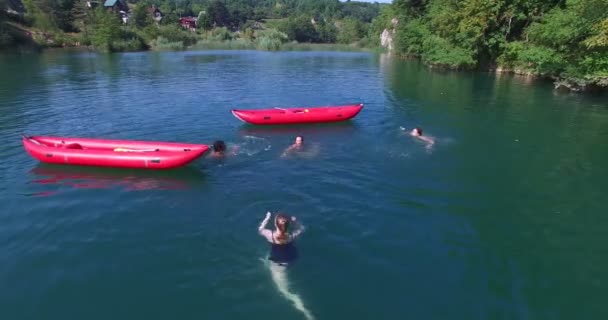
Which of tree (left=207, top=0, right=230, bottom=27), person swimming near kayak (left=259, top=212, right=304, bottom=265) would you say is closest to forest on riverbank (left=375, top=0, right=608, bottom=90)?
person swimming near kayak (left=259, top=212, right=304, bottom=265)

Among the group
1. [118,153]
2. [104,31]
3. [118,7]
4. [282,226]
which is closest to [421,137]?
[282,226]

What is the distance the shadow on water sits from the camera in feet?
43.5

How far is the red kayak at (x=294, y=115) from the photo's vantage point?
19.8m

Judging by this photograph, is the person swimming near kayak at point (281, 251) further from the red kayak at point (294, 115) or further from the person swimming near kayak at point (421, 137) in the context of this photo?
the red kayak at point (294, 115)

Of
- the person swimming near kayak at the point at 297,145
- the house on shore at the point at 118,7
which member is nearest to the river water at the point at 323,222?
the person swimming near kayak at the point at 297,145

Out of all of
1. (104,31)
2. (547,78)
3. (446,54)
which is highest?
(104,31)

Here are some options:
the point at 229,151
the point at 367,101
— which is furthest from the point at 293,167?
the point at 367,101

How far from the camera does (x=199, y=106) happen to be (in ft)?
82.4

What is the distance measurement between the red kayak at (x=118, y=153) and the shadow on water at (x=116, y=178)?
273 millimetres

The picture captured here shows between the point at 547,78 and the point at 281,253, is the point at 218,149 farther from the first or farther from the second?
the point at 547,78

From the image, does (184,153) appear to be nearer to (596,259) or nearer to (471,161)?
(471,161)

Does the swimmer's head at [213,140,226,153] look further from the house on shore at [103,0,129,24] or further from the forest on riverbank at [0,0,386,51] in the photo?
the house on shore at [103,0,129,24]

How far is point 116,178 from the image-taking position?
13742 mm

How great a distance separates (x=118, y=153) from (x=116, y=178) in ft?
2.76
